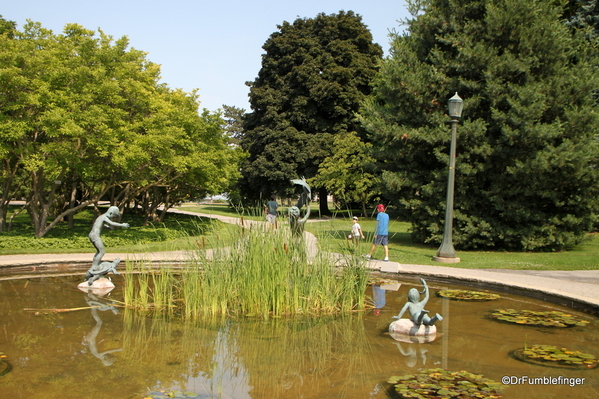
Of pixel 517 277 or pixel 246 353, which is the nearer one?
pixel 246 353

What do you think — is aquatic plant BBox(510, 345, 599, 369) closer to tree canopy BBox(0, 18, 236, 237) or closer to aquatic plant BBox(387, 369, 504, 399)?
aquatic plant BBox(387, 369, 504, 399)

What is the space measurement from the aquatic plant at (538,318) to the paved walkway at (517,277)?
29.1 inches

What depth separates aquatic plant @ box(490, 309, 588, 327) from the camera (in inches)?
280

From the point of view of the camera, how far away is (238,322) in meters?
7.01

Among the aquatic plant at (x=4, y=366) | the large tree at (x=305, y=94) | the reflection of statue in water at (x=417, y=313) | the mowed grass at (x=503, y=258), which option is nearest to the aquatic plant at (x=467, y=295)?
the mowed grass at (x=503, y=258)

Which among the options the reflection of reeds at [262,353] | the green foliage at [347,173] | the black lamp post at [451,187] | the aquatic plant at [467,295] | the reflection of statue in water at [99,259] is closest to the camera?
the reflection of reeds at [262,353]

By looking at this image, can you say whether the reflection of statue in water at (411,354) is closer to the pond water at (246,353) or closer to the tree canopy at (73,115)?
the pond water at (246,353)

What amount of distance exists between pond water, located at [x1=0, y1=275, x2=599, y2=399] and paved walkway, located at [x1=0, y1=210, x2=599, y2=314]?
540mm

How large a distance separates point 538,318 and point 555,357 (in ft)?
6.27

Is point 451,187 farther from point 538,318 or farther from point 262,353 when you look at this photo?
point 262,353

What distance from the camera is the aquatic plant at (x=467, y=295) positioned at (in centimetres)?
877

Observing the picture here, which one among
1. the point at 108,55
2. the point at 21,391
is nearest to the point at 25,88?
the point at 108,55

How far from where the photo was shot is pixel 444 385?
4629 mm

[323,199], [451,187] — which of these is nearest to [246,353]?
[451,187]
